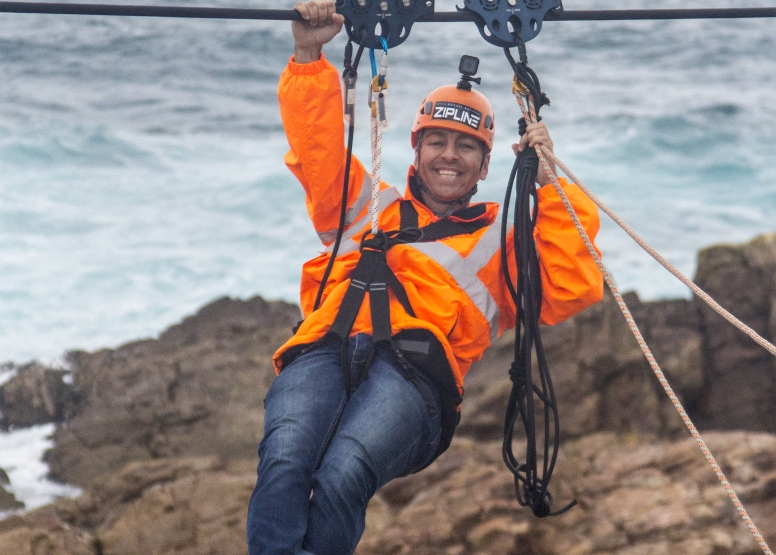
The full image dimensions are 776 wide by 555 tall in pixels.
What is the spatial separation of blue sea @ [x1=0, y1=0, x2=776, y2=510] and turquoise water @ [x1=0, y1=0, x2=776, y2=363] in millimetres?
41

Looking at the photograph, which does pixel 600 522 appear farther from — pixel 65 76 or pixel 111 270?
pixel 65 76

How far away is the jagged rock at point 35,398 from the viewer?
26.5 feet

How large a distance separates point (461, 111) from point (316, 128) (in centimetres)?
73

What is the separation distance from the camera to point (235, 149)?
1755 centimetres

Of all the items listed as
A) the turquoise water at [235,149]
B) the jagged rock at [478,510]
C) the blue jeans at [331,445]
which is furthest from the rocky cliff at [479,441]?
the turquoise water at [235,149]

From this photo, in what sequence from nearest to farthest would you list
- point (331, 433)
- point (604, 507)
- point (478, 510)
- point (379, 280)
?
point (331, 433) < point (379, 280) < point (478, 510) < point (604, 507)

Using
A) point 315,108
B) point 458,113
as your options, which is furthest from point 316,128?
point 458,113

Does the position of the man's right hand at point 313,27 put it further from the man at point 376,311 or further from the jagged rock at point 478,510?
the jagged rock at point 478,510

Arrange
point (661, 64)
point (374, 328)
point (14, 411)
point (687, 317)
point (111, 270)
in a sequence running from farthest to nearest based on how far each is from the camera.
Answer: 1. point (661, 64)
2. point (111, 270)
3. point (687, 317)
4. point (14, 411)
5. point (374, 328)

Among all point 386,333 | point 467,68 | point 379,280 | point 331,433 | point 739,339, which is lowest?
point 739,339

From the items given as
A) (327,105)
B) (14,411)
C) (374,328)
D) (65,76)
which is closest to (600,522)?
(374,328)

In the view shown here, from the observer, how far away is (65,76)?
18.1 m

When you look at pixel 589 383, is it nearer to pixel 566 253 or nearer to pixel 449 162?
pixel 449 162

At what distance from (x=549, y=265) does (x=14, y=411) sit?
6356 mm
